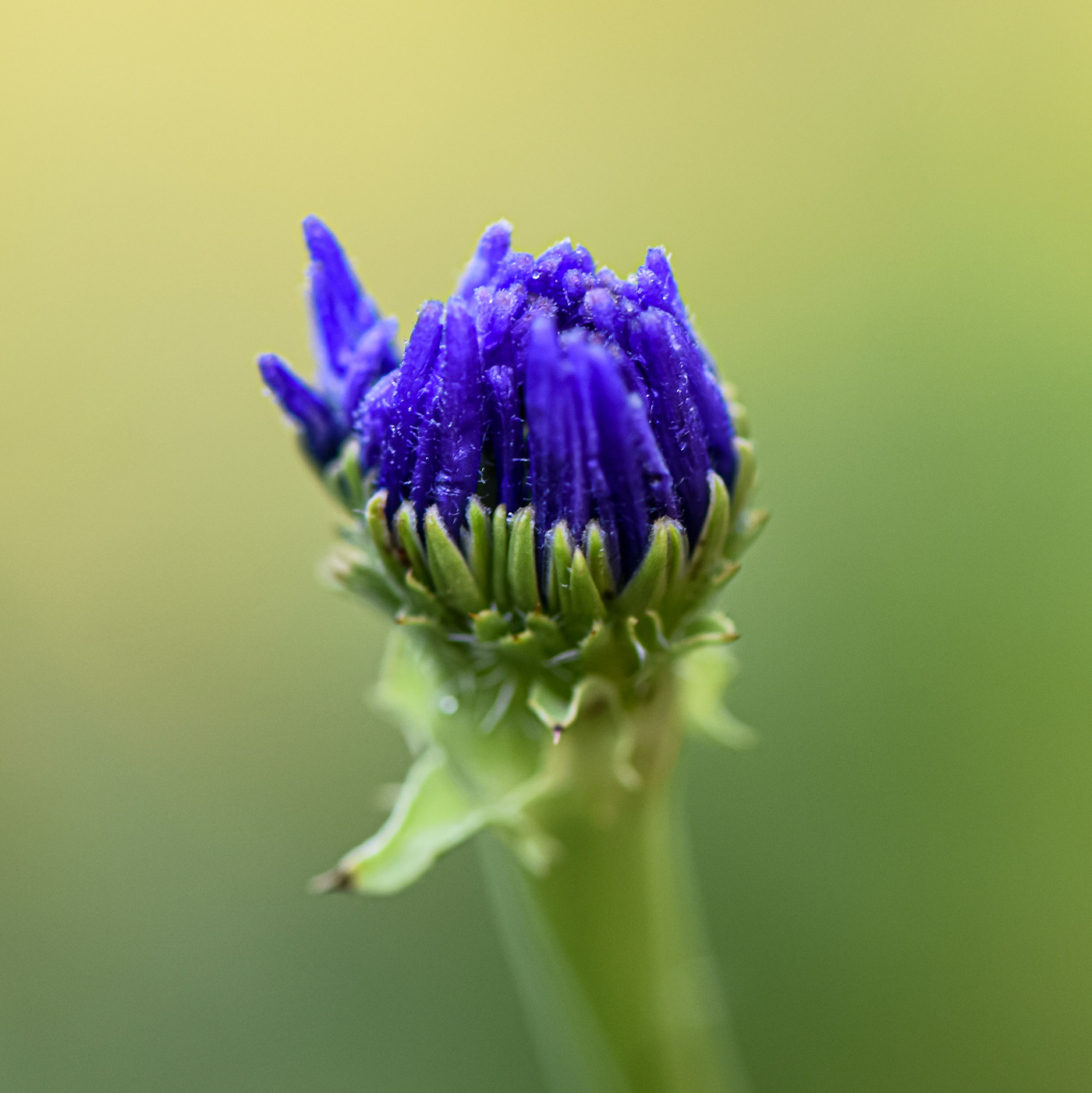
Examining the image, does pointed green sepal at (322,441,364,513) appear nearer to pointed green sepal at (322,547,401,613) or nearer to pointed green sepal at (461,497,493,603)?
pointed green sepal at (322,547,401,613)

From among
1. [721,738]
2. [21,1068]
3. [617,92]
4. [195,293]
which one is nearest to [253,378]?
[195,293]

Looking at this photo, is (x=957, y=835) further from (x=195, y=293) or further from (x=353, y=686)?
(x=195, y=293)

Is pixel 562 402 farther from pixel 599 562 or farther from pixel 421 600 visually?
pixel 421 600

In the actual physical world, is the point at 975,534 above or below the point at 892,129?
below

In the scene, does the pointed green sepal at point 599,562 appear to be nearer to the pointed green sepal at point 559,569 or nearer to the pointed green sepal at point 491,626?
the pointed green sepal at point 559,569

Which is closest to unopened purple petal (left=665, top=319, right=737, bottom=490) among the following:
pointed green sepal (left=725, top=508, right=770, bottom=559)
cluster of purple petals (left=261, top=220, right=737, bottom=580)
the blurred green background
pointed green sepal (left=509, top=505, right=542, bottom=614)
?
cluster of purple petals (left=261, top=220, right=737, bottom=580)

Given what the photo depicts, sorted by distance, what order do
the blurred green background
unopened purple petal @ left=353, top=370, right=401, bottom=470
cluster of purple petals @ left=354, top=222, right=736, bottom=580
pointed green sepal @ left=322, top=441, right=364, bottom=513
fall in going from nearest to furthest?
cluster of purple petals @ left=354, top=222, right=736, bottom=580, unopened purple petal @ left=353, top=370, right=401, bottom=470, pointed green sepal @ left=322, top=441, right=364, bottom=513, the blurred green background
